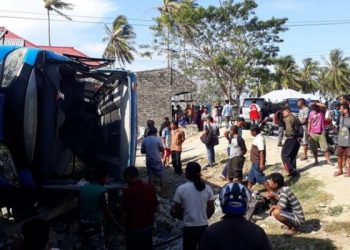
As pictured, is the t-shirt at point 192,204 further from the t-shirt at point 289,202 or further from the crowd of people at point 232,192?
Answer: the t-shirt at point 289,202

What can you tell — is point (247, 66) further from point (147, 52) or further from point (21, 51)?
point (21, 51)

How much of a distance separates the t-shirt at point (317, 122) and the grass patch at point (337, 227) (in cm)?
348

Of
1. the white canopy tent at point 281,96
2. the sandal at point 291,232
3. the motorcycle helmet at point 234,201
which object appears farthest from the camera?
the white canopy tent at point 281,96

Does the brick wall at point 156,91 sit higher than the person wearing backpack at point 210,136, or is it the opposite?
the brick wall at point 156,91

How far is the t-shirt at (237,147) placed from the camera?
10383 millimetres

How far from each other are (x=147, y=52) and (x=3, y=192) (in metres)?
23.8

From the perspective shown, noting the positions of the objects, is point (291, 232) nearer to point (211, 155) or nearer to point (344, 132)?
point (344, 132)

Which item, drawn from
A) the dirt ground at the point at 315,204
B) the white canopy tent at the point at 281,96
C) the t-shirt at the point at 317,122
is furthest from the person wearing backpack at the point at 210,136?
the white canopy tent at the point at 281,96

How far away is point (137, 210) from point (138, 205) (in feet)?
0.18

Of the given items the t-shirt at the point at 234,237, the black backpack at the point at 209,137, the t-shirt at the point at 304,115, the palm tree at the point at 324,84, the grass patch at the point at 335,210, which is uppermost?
the palm tree at the point at 324,84

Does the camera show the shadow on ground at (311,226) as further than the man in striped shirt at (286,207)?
Yes

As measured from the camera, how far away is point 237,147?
10.4 meters

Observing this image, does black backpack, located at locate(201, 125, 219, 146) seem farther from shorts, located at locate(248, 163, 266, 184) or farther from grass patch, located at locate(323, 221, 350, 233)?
grass patch, located at locate(323, 221, 350, 233)

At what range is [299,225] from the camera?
7574 millimetres
